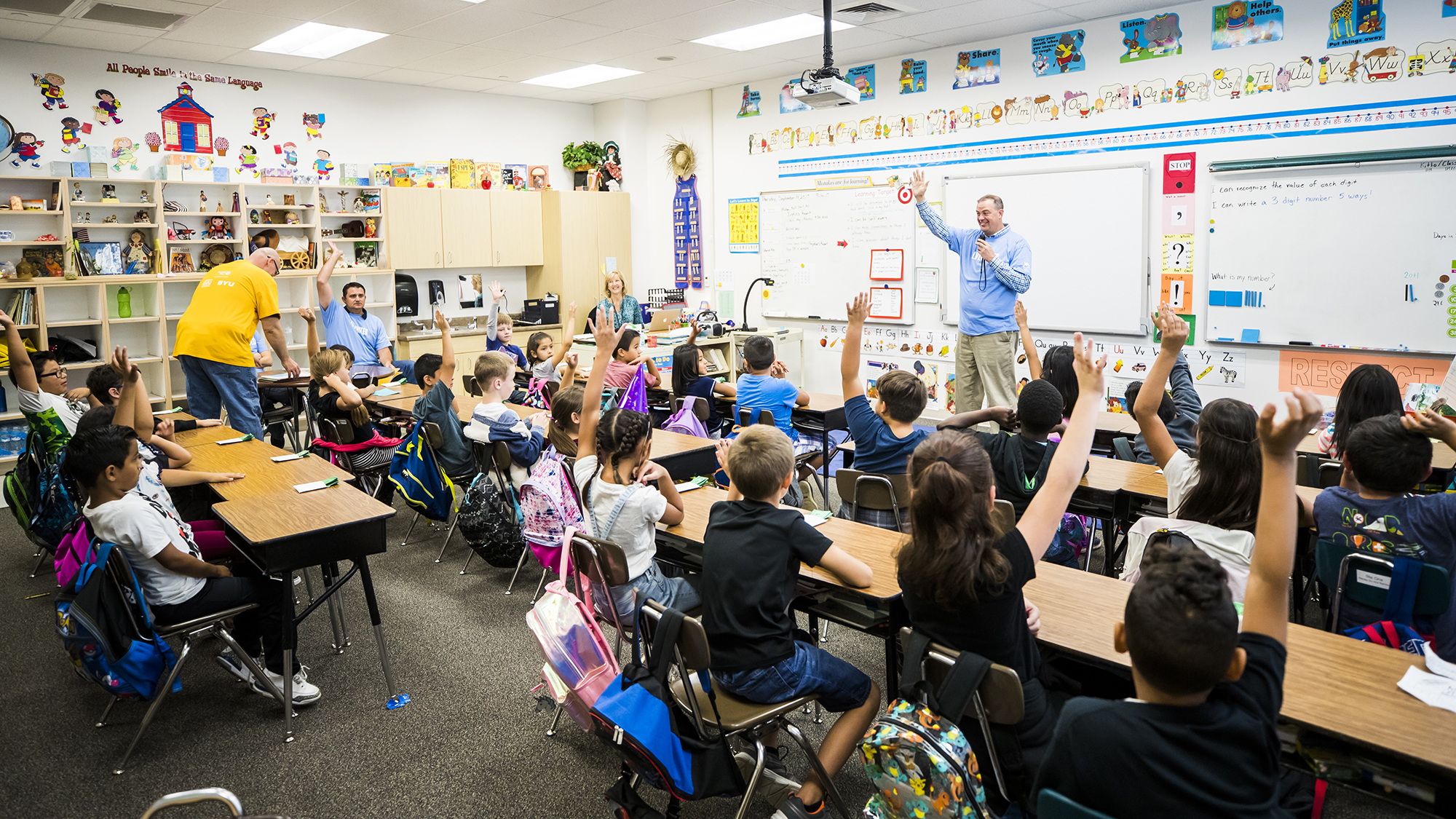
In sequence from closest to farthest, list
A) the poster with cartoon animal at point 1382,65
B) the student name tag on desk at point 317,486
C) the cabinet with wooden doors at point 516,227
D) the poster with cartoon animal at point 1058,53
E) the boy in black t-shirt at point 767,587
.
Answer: the boy in black t-shirt at point 767,587 < the student name tag on desk at point 317,486 < the poster with cartoon animal at point 1382,65 < the poster with cartoon animal at point 1058,53 < the cabinet with wooden doors at point 516,227

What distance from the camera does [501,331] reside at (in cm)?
668

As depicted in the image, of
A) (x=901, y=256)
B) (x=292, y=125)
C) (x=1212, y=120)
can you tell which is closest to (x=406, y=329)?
(x=292, y=125)

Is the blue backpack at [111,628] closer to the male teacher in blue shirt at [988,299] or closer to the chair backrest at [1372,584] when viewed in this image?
the chair backrest at [1372,584]

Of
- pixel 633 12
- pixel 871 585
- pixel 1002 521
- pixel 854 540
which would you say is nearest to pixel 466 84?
pixel 633 12

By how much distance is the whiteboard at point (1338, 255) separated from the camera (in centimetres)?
509

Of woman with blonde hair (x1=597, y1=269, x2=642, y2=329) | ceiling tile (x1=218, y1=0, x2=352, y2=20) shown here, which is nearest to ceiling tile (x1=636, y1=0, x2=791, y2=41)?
ceiling tile (x1=218, y1=0, x2=352, y2=20)

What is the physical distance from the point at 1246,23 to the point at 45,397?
7137mm

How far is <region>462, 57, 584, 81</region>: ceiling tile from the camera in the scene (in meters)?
7.54

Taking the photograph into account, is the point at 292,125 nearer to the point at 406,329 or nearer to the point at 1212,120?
the point at 406,329

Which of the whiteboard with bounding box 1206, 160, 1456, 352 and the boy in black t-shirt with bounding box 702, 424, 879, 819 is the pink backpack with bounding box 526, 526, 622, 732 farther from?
the whiteboard with bounding box 1206, 160, 1456, 352

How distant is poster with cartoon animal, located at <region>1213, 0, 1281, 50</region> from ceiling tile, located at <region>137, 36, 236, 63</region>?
23.0 feet

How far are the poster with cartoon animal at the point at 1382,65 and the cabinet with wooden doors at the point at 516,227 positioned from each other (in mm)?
6915

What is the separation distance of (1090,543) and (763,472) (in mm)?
2218

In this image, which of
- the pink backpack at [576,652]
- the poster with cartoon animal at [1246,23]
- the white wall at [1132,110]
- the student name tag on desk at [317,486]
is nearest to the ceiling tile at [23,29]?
the student name tag on desk at [317,486]
